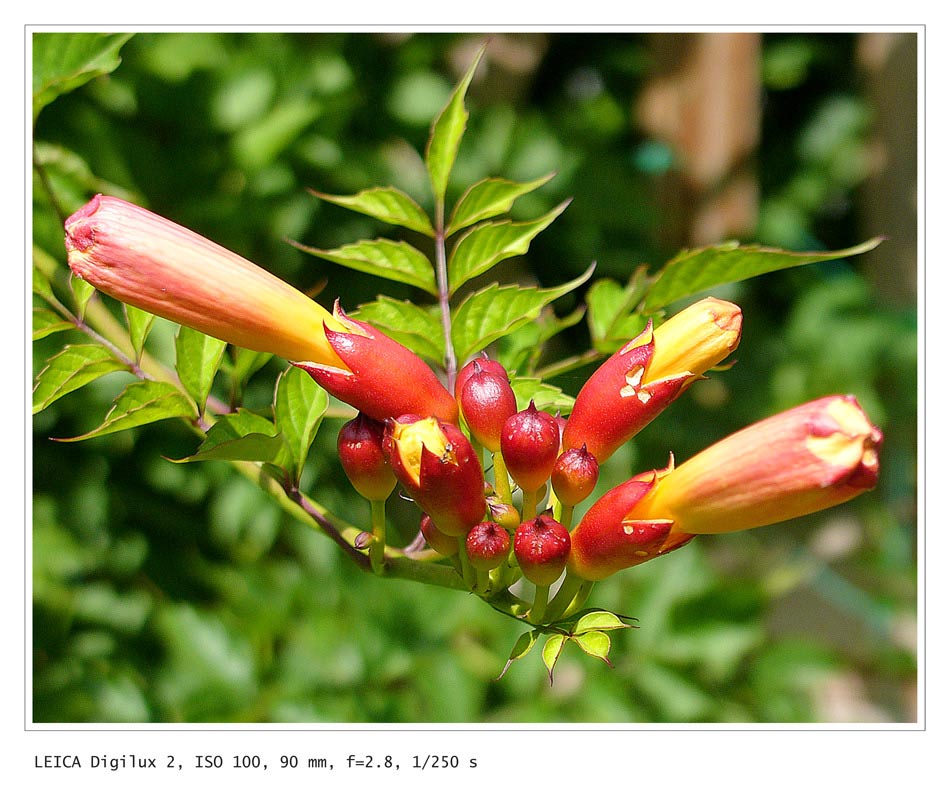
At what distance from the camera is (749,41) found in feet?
11.5

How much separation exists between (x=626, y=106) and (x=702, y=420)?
1.23 metres

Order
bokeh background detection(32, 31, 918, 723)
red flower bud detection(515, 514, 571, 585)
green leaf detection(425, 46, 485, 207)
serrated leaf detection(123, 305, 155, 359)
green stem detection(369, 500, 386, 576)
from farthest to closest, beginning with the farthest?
bokeh background detection(32, 31, 918, 723)
green leaf detection(425, 46, 485, 207)
serrated leaf detection(123, 305, 155, 359)
green stem detection(369, 500, 386, 576)
red flower bud detection(515, 514, 571, 585)

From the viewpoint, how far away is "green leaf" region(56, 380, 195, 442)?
38.4 inches

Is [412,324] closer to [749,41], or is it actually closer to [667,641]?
[667,641]

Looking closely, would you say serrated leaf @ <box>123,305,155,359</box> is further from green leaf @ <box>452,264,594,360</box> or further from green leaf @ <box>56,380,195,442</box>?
green leaf @ <box>452,264,594,360</box>

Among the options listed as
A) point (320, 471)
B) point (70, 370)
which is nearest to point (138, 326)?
point (70, 370)

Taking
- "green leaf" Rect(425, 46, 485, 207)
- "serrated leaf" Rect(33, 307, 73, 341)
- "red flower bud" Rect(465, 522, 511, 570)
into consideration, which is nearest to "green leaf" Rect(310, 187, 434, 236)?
"green leaf" Rect(425, 46, 485, 207)

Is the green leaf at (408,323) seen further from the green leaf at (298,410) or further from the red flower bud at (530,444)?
the red flower bud at (530,444)

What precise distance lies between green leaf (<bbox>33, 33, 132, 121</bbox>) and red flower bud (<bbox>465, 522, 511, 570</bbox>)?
0.93 m

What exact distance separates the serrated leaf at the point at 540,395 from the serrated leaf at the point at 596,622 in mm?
288

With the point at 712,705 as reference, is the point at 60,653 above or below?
above

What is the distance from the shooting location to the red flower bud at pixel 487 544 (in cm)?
93

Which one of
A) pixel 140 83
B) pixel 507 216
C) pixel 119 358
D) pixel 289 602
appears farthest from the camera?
pixel 507 216
